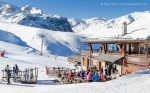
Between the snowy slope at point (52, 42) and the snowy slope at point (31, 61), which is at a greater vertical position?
the snowy slope at point (52, 42)

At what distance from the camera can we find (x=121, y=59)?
133 feet

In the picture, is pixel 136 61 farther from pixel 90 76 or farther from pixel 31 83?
pixel 31 83

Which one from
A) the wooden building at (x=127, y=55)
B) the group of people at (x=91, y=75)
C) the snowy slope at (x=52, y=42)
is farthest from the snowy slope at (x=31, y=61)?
the snowy slope at (x=52, y=42)

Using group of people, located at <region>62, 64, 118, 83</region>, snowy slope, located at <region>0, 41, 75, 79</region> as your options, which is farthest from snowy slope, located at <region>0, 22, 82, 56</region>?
group of people, located at <region>62, 64, 118, 83</region>

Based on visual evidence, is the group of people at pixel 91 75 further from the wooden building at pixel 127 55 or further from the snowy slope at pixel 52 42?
the snowy slope at pixel 52 42

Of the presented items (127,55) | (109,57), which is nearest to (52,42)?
(109,57)

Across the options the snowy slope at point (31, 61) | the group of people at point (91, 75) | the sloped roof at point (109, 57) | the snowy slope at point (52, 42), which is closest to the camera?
the group of people at point (91, 75)

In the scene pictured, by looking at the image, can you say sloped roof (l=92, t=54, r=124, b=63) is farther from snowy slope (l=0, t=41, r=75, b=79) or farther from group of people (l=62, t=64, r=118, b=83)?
snowy slope (l=0, t=41, r=75, b=79)

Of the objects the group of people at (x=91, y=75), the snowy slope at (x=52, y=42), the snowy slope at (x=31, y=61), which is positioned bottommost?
the group of people at (x=91, y=75)

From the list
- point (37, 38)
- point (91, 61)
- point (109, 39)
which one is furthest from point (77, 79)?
point (37, 38)

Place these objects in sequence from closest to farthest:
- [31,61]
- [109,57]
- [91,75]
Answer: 1. [91,75]
2. [109,57]
3. [31,61]

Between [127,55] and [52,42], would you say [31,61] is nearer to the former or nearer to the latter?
[127,55]

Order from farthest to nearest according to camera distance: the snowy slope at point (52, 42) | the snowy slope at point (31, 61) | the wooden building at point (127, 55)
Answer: the snowy slope at point (52, 42) → the snowy slope at point (31, 61) → the wooden building at point (127, 55)

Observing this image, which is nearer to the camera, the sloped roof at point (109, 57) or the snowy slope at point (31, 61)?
the sloped roof at point (109, 57)
